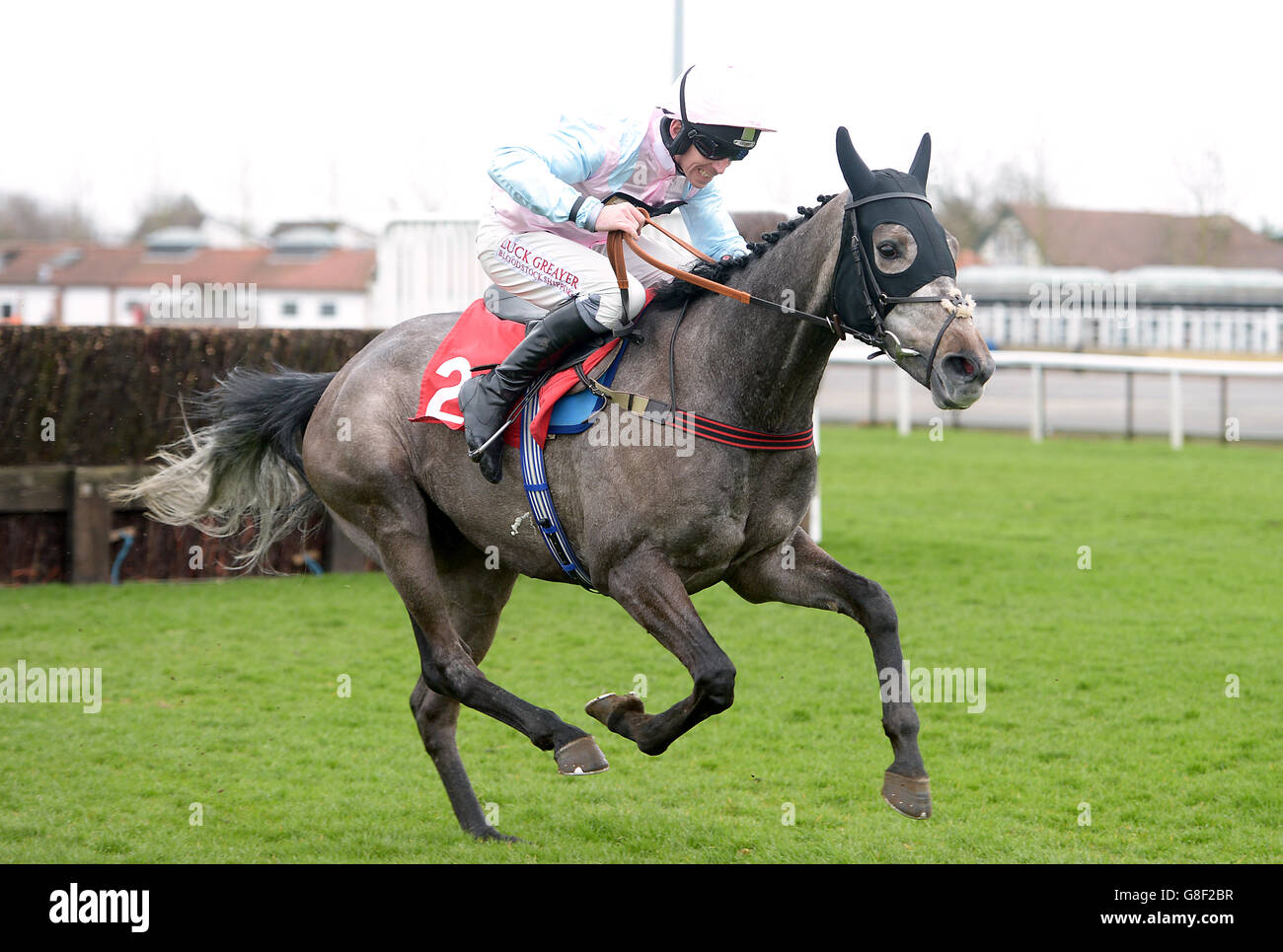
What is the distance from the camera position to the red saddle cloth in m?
4.30

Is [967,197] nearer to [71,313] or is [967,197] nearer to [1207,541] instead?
[71,313]

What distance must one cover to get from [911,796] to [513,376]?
5.44 feet

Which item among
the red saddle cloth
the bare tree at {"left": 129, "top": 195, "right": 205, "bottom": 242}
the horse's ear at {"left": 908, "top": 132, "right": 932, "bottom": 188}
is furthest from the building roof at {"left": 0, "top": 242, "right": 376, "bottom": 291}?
the horse's ear at {"left": 908, "top": 132, "right": 932, "bottom": 188}

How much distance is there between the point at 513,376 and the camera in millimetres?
4062

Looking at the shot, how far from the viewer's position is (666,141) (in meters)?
4.00

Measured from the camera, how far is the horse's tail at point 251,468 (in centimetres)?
509

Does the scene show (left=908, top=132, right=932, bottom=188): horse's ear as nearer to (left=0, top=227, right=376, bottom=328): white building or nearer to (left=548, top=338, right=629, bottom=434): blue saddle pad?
(left=548, top=338, right=629, bottom=434): blue saddle pad

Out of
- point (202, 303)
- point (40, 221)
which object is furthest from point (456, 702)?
point (40, 221)

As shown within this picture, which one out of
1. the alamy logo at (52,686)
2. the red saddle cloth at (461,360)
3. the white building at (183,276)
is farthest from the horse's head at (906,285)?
the white building at (183,276)

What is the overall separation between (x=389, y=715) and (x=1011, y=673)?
10.3 feet

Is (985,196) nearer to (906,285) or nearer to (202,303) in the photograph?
(202,303)

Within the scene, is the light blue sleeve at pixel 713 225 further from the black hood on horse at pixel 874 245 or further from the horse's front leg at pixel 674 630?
the horse's front leg at pixel 674 630

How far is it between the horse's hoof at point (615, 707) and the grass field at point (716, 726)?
630mm
